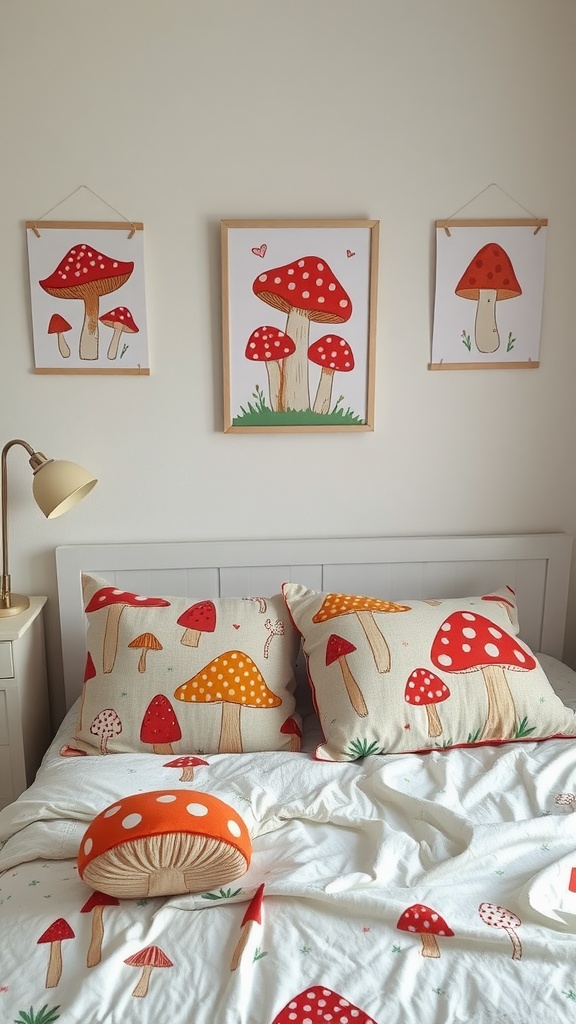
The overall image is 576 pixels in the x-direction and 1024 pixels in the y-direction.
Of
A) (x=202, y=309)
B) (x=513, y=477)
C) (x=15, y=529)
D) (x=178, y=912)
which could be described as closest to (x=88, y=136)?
(x=202, y=309)

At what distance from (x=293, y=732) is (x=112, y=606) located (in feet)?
1.82

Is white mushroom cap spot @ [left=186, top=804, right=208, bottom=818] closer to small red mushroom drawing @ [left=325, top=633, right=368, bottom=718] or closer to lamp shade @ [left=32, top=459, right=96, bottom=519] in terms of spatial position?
small red mushroom drawing @ [left=325, top=633, right=368, bottom=718]

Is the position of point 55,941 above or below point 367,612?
below

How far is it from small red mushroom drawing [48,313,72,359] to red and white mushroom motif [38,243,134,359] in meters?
0.05

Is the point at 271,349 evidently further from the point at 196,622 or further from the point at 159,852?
the point at 159,852

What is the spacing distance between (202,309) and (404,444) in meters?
0.70

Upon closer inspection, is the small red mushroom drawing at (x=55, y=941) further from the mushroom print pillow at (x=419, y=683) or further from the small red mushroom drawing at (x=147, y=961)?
the mushroom print pillow at (x=419, y=683)

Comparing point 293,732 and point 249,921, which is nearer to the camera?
point 249,921

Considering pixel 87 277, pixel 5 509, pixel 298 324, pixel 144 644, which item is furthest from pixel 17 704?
pixel 298 324

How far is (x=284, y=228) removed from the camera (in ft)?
6.97

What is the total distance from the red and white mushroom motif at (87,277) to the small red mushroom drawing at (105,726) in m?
1.03

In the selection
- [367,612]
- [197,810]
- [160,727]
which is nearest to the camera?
[197,810]

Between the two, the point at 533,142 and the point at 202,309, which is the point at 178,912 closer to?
the point at 202,309

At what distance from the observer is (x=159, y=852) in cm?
125
